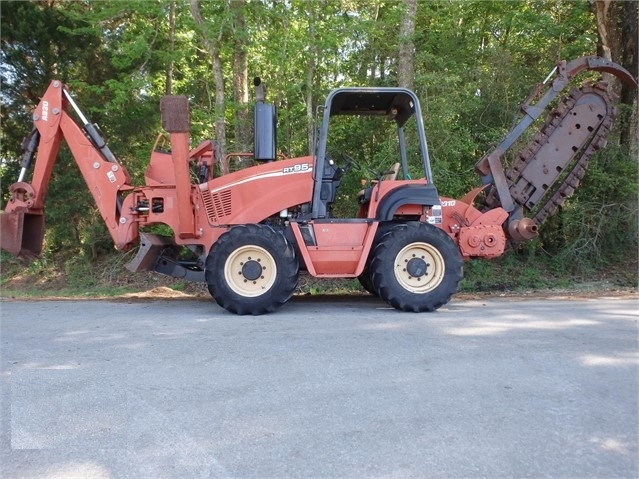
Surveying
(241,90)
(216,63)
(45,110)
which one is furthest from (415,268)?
(241,90)

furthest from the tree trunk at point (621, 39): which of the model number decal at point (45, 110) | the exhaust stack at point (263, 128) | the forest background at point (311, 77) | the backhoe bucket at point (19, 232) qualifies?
the backhoe bucket at point (19, 232)

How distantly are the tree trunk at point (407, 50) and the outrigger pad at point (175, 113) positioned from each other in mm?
7098

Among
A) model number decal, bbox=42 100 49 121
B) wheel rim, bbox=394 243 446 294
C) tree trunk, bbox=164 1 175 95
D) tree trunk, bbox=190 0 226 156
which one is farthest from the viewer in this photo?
tree trunk, bbox=164 1 175 95

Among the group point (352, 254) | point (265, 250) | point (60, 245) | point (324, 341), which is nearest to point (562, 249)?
point (352, 254)

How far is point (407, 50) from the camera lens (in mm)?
12328

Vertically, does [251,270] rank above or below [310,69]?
below

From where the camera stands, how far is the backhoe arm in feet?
24.0

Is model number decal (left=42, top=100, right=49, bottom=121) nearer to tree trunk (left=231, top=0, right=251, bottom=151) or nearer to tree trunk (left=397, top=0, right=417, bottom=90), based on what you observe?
tree trunk (left=231, top=0, right=251, bottom=151)

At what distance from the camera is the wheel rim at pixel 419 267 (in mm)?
6508

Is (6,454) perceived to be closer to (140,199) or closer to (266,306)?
(266,306)

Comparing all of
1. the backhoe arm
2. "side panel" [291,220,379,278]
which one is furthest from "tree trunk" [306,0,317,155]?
"side panel" [291,220,379,278]

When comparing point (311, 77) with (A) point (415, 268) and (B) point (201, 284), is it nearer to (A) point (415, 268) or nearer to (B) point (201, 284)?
(B) point (201, 284)

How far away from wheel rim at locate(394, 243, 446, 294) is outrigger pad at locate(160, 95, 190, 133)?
312cm

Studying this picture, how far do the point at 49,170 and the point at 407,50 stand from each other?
8371mm
